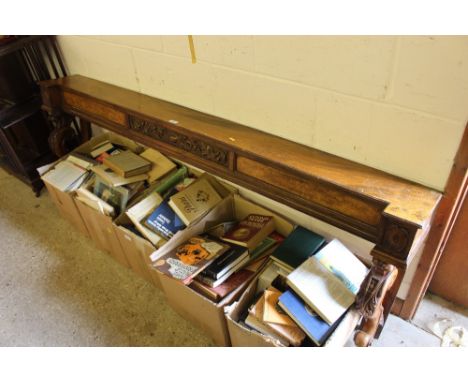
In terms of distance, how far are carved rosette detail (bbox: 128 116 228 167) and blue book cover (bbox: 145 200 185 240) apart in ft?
1.00

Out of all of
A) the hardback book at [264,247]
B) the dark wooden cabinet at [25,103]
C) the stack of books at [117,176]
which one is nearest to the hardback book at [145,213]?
the stack of books at [117,176]

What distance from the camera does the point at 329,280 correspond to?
116cm

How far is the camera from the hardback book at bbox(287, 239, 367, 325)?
111 centimetres

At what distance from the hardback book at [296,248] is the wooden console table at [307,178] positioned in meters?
0.26

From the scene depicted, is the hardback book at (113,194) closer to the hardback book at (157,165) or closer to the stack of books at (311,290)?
the hardback book at (157,165)

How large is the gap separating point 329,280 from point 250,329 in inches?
11.8

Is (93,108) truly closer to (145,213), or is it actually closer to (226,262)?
(145,213)

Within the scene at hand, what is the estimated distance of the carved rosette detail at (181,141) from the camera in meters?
1.25

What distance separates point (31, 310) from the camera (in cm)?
165

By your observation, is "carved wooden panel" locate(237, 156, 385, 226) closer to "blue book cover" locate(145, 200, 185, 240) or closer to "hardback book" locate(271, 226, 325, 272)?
"hardback book" locate(271, 226, 325, 272)

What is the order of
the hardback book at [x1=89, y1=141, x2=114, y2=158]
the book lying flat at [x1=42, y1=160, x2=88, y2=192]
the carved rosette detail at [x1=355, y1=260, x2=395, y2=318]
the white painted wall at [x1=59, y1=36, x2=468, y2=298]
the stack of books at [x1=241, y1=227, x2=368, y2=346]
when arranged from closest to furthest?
the white painted wall at [x1=59, y1=36, x2=468, y2=298] < the carved rosette detail at [x1=355, y1=260, x2=395, y2=318] < the stack of books at [x1=241, y1=227, x2=368, y2=346] < the book lying flat at [x1=42, y1=160, x2=88, y2=192] < the hardback book at [x1=89, y1=141, x2=114, y2=158]

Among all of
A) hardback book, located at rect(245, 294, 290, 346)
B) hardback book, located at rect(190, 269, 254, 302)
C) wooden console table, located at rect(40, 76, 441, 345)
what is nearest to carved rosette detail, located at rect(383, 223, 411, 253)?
wooden console table, located at rect(40, 76, 441, 345)
